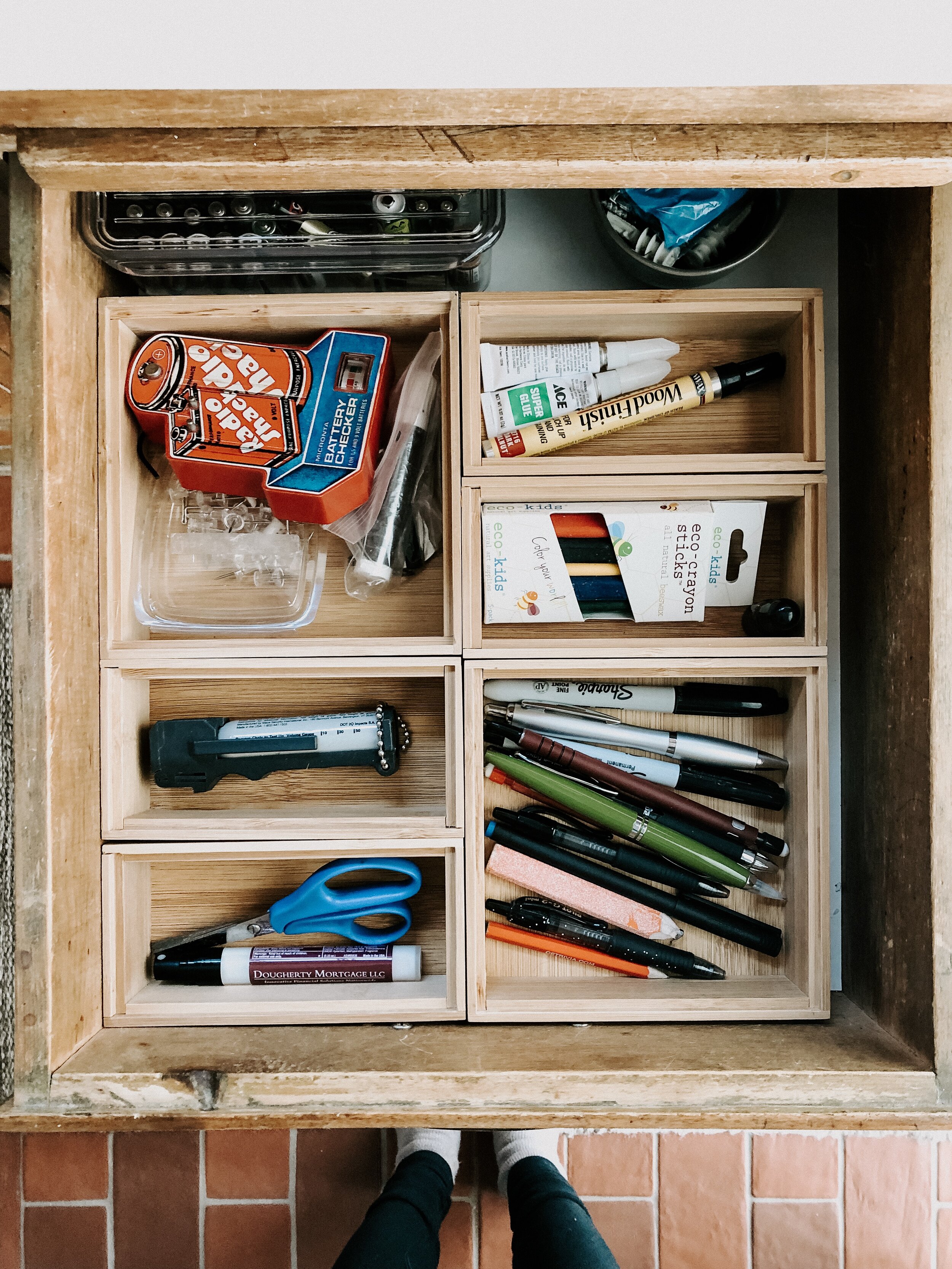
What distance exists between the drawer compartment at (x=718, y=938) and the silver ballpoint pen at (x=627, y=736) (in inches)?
1.7

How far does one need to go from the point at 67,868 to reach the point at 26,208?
65cm

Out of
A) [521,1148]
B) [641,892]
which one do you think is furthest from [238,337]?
[521,1148]

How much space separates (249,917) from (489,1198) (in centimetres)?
47

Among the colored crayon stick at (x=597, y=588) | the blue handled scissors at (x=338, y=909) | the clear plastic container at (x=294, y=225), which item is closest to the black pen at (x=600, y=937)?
the blue handled scissors at (x=338, y=909)

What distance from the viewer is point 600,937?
93cm

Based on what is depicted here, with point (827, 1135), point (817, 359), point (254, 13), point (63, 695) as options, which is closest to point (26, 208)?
point (254, 13)

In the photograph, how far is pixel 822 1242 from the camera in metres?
1.03

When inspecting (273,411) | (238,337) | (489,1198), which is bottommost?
(489,1198)

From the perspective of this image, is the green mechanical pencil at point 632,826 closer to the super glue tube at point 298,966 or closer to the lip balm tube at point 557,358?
the super glue tube at point 298,966

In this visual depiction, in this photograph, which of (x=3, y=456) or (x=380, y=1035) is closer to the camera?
(x=380, y=1035)

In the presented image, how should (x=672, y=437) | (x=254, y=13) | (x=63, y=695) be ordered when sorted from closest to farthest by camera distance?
(x=254, y=13) < (x=63, y=695) < (x=672, y=437)

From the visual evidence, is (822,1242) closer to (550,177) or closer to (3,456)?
(550,177)

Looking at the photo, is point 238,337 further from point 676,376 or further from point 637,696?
point 637,696

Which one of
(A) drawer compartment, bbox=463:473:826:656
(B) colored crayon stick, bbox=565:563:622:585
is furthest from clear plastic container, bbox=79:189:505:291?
(B) colored crayon stick, bbox=565:563:622:585
